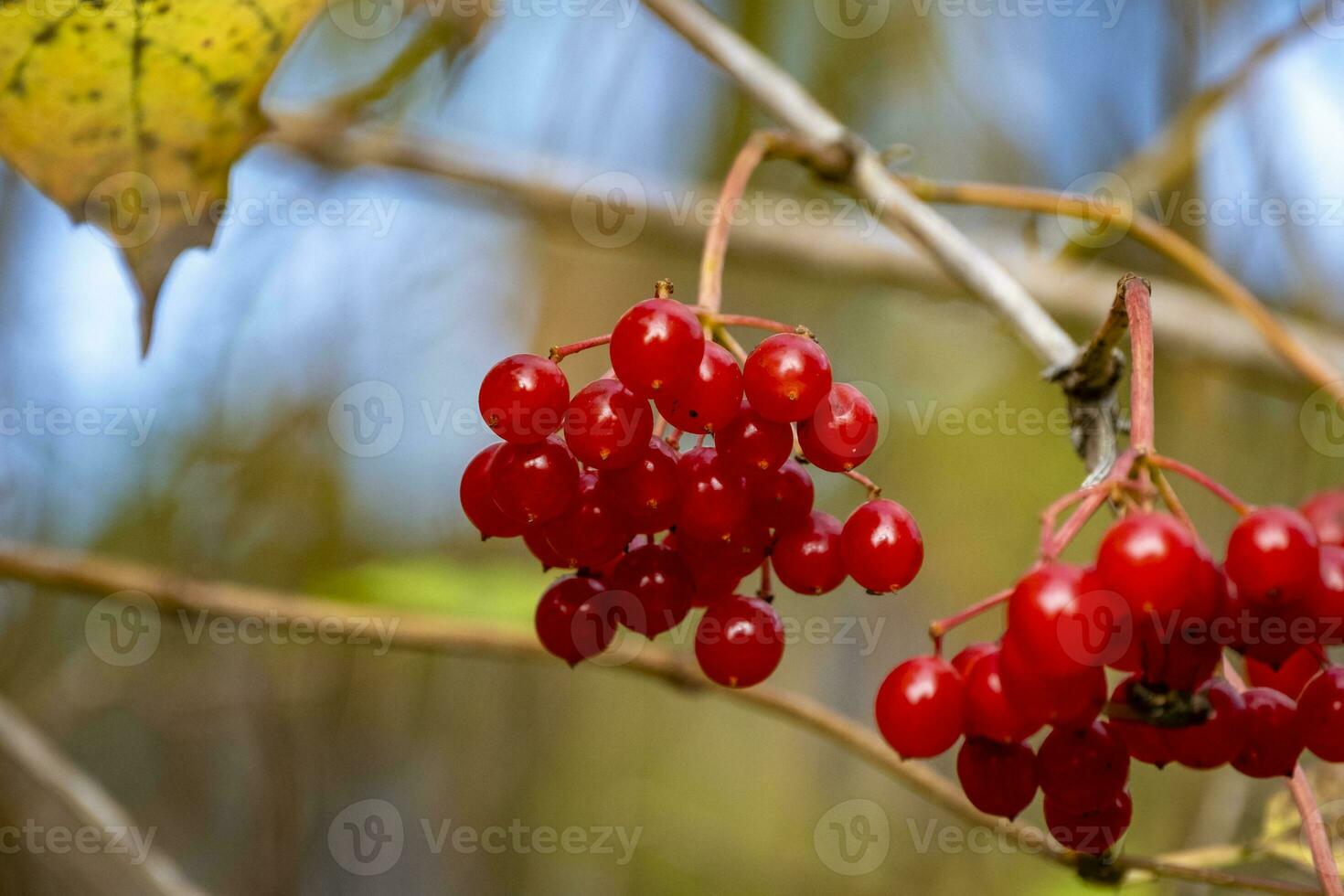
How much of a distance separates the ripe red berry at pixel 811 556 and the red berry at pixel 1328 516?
0.48 m

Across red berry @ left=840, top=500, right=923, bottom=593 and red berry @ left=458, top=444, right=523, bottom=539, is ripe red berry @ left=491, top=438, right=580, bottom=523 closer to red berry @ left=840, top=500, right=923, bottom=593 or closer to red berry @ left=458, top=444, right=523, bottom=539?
red berry @ left=458, top=444, right=523, bottom=539

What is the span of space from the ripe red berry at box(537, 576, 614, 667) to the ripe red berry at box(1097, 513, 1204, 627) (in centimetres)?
37

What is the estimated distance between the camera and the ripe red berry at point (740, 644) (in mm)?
779

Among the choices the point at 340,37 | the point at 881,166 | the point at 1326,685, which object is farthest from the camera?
the point at 340,37

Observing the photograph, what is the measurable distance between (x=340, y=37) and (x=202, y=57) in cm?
156

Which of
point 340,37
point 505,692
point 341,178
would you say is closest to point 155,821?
point 505,692

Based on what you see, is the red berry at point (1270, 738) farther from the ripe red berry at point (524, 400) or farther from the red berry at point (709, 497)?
the ripe red berry at point (524, 400)

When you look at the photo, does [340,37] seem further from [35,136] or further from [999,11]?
[999,11]

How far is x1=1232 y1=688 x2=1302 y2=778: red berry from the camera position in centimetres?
71

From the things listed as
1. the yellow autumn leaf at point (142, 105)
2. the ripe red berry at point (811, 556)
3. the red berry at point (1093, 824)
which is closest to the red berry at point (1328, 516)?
the red berry at point (1093, 824)

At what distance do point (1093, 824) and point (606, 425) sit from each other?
44cm

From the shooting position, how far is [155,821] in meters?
2.74

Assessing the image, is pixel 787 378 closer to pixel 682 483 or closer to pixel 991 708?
pixel 682 483

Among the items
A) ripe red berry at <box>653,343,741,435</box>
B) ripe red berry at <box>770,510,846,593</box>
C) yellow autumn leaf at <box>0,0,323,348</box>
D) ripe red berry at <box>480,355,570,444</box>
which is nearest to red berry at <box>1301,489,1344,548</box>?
ripe red berry at <box>770,510,846,593</box>
